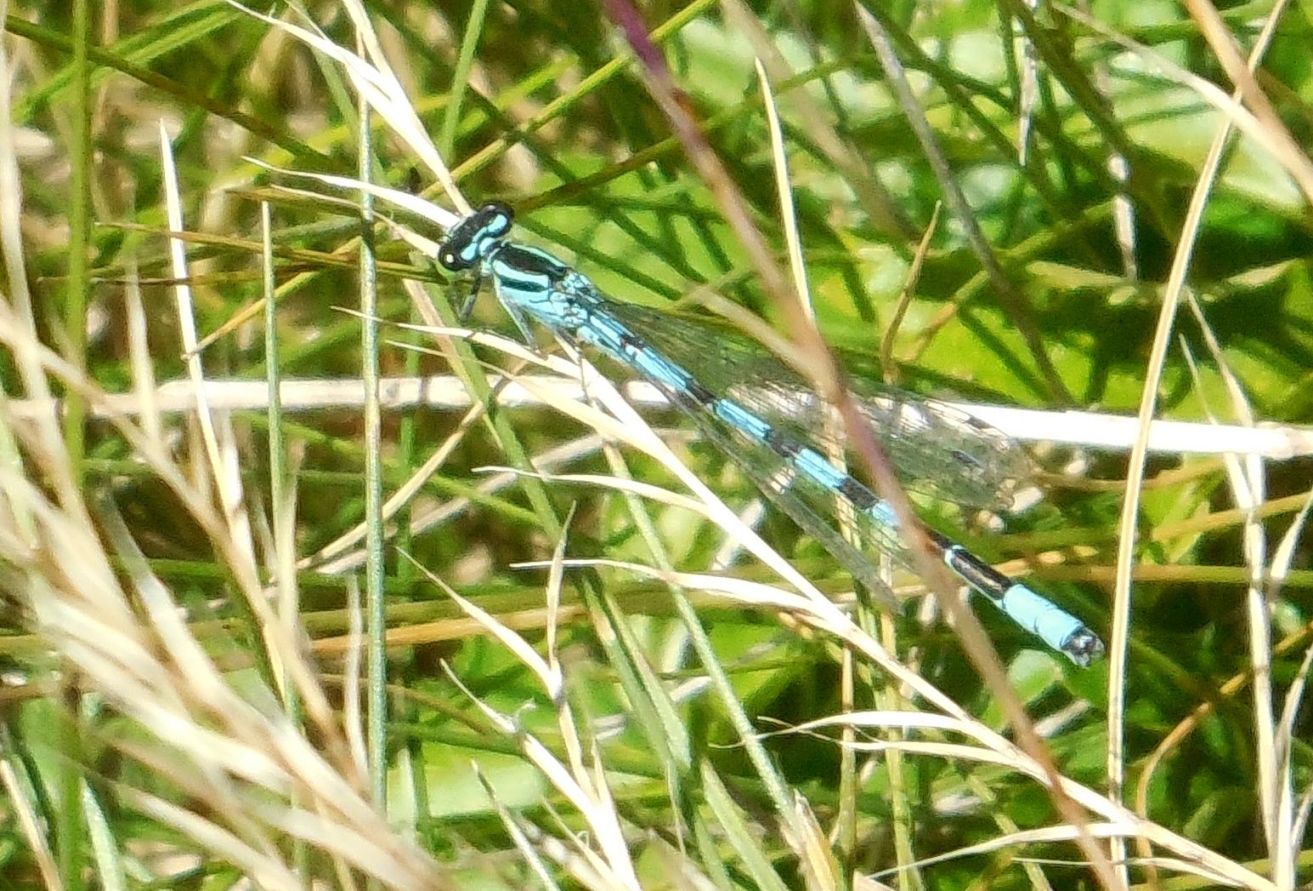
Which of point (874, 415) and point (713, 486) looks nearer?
point (874, 415)

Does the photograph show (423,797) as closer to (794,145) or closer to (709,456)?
(709,456)

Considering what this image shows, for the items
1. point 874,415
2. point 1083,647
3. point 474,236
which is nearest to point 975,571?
point 1083,647

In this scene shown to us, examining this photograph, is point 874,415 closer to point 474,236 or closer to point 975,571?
point 975,571

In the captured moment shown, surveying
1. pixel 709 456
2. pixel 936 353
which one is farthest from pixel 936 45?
pixel 709 456

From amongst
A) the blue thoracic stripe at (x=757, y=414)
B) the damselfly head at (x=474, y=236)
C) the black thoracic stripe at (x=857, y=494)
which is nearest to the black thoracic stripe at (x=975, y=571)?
the blue thoracic stripe at (x=757, y=414)

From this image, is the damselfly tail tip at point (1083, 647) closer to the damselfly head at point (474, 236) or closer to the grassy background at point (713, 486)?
the grassy background at point (713, 486)

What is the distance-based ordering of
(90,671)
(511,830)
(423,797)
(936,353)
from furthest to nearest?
(936,353) < (423,797) < (511,830) < (90,671)

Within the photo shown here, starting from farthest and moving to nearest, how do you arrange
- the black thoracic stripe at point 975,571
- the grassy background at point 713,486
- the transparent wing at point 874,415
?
the transparent wing at point 874,415, the black thoracic stripe at point 975,571, the grassy background at point 713,486
